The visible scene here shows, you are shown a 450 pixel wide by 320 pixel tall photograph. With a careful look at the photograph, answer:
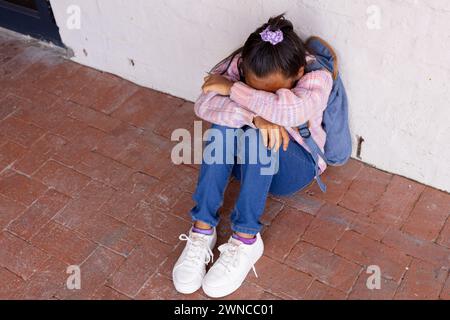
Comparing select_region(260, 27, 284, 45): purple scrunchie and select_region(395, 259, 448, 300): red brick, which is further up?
select_region(260, 27, 284, 45): purple scrunchie

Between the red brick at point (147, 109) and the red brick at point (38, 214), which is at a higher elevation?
the red brick at point (147, 109)

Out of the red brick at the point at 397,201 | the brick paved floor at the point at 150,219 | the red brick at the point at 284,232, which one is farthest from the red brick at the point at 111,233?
the red brick at the point at 397,201

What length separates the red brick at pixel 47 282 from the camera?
6.98 feet

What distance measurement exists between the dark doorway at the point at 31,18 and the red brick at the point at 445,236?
227cm

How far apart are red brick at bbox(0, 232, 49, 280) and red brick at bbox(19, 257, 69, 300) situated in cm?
3

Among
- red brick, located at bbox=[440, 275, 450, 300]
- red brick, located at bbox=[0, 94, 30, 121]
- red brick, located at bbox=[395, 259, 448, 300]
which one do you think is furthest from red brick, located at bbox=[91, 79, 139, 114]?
red brick, located at bbox=[440, 275, 450, 300]

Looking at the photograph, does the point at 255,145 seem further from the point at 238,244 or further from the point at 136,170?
the point at 136,170

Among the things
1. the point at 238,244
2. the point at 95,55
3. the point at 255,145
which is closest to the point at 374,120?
the point at 255,145

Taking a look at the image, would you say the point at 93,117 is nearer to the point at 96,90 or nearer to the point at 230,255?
the point at 96,90

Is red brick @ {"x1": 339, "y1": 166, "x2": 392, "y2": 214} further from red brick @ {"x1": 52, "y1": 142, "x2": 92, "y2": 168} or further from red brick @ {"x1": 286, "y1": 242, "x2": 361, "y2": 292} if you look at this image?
red brick @ {"x1": 52, "y1": 142, "x2": 92, "y2": 168}

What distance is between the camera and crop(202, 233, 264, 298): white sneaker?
2.06m

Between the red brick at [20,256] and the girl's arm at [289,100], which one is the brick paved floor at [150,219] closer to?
the red brick at [20,256]

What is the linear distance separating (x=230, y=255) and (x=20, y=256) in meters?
0.85

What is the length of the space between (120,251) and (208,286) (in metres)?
0.41
